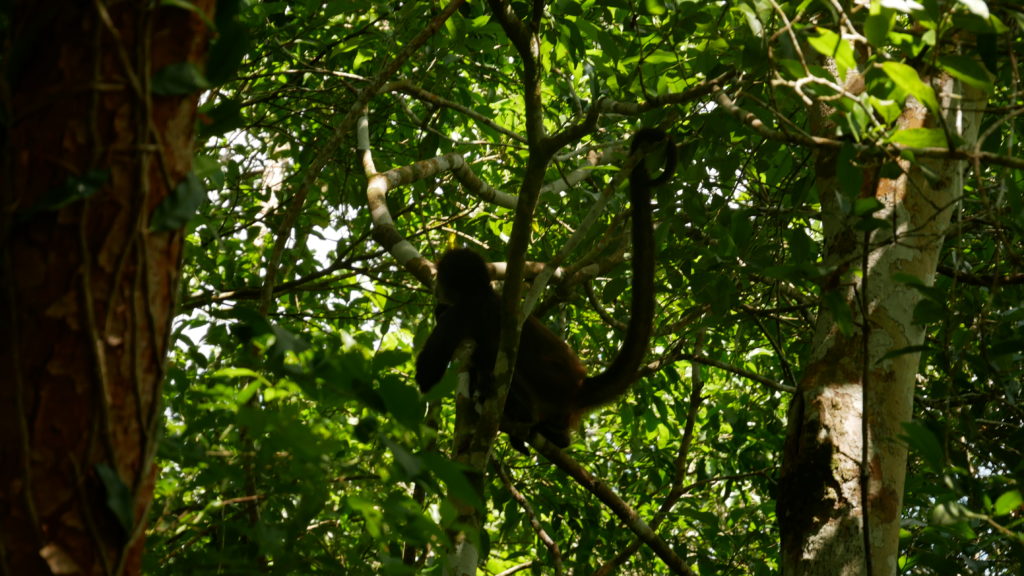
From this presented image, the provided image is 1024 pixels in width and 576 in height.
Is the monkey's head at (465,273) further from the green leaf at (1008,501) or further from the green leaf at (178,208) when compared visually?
the green leaf at (178,208)

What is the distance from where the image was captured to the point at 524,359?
5.83 metres

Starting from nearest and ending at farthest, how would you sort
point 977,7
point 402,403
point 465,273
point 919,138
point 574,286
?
point 402,403 < point 977,7 < point 919,138 < point 574,286 < point 465,273

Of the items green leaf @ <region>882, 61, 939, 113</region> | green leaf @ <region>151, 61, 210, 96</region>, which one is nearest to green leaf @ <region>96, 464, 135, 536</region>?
green leaf @ <region>151, 61, 210, 96</region>

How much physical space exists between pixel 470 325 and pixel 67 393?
14.6ft

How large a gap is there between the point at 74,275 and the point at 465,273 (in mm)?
4221

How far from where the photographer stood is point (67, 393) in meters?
1.13

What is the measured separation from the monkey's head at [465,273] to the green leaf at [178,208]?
12.9 ft

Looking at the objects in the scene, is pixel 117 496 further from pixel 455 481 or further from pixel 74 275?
pixel 455 481

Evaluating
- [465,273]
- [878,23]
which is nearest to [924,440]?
[878,23]

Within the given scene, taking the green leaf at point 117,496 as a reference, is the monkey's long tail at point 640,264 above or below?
above

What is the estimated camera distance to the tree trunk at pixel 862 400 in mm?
2662

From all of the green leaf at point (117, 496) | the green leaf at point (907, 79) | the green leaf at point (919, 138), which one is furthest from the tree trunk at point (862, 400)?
the green leaf at point (117, 496)

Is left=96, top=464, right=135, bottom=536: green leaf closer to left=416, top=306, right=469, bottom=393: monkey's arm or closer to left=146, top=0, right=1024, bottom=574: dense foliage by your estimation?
left=146, top=0, right=1024, bottom=574: dense foliage

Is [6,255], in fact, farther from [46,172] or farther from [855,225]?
[855,225]
